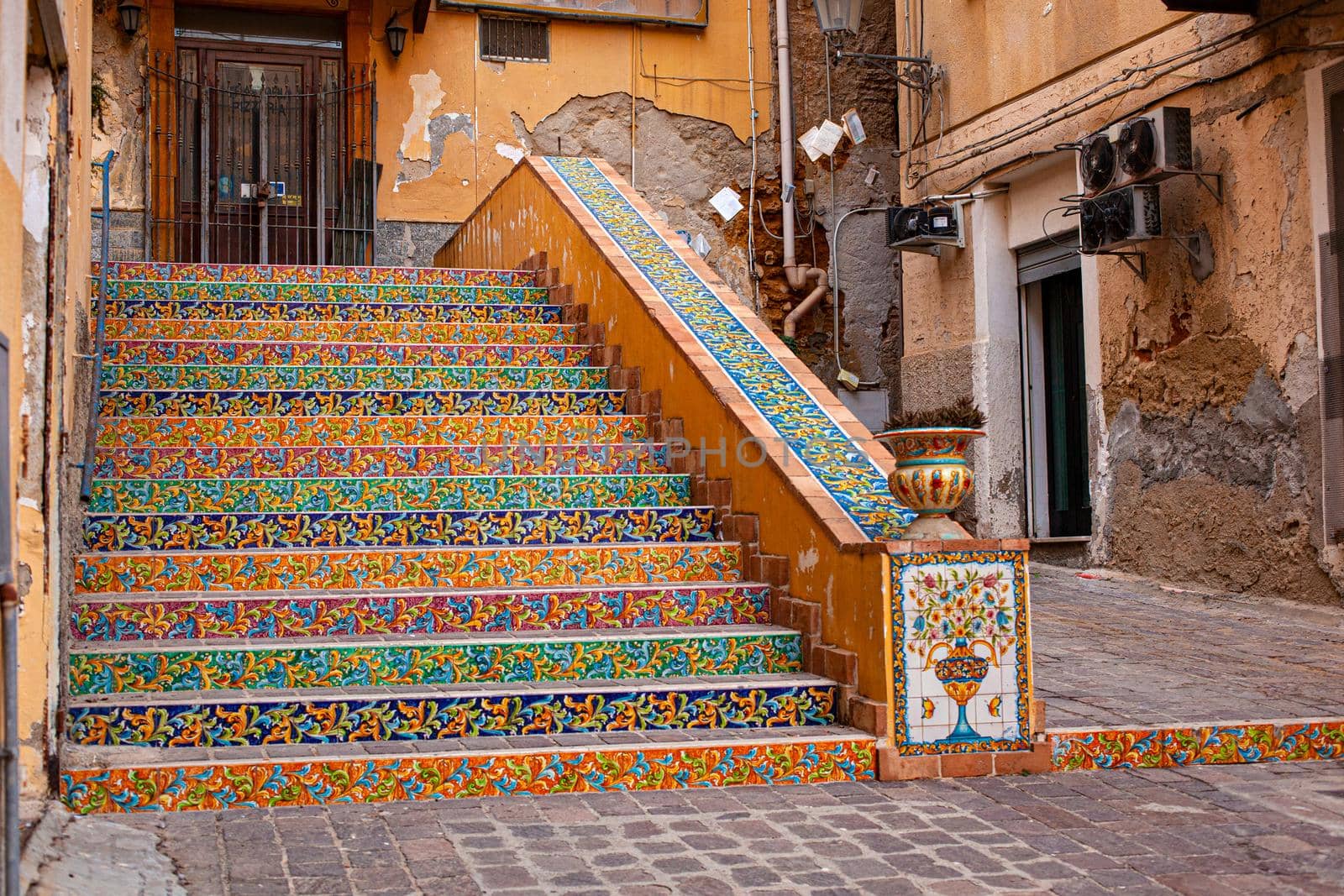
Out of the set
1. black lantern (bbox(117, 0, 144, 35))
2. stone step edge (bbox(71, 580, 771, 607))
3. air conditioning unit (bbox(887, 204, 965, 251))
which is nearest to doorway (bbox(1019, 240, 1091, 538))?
air conditioning unit (bbox(887, 204, 965, 251))

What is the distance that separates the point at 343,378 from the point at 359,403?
0.28m

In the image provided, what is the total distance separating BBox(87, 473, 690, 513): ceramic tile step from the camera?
554cm

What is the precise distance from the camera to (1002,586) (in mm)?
4375

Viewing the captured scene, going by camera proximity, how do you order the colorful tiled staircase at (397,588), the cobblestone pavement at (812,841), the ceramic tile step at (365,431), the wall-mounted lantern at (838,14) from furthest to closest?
the wall-mounted lantern at (838,14) → the ceramic tile step at (365,431) → the colorful tiled staircase at (397,588) → the cobblestone pavement at (812,841)

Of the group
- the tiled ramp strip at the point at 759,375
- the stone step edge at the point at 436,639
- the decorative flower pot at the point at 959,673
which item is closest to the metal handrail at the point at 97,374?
the stone step edge at the point at 436,639

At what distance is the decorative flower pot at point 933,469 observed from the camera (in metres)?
4.33

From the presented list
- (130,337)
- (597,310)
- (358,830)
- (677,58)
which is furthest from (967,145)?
(358,830)

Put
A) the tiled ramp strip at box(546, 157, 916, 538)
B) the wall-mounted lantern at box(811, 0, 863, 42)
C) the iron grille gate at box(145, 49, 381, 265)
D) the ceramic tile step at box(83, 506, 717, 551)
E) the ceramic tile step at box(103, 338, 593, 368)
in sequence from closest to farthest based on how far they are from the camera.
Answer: the tiled ramp strip at box(546, 157, 916, 538) → the ceramic tile step at box(83, 506, 717, 551) → the ceramic tile step at box(103, 338, 593, 368) → the wall-mounted lantern at box(811, 0, 863, 42) → the iron grille gate at box(145, 49, 381, 265)

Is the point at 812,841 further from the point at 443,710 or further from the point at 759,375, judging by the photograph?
the point at 759,375

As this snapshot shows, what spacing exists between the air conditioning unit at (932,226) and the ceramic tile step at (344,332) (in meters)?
3.69

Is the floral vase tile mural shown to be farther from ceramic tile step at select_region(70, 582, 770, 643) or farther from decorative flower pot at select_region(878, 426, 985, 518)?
ceramic tile step at select_region(70, 582, 770, 643)

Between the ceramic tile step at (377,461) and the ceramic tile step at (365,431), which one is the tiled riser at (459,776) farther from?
the ceramic tile step at (365,431)

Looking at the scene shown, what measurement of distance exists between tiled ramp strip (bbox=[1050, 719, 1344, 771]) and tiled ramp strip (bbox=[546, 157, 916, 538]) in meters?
0.86

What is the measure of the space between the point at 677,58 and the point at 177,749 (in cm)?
956
